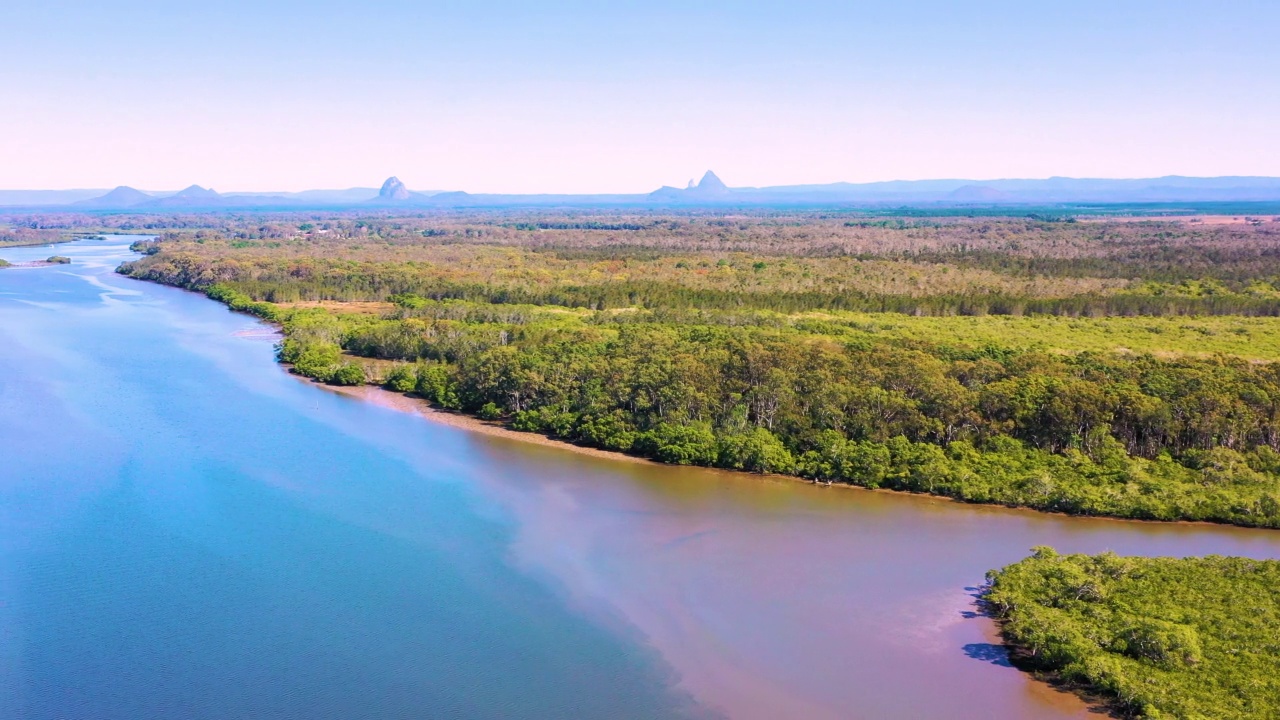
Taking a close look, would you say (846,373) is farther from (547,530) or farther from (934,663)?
(934,663)

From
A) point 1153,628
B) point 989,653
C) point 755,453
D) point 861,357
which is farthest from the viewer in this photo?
point 861,357

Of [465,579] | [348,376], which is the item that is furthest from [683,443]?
[348,376]

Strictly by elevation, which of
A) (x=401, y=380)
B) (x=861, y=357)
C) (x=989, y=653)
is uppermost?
(x=861, y=357)

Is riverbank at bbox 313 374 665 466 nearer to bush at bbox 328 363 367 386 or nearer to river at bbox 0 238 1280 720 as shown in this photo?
bush at bbox 328 363 367 386

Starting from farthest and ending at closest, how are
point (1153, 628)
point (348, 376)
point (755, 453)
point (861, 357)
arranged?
point (348, 376) < point (861, 357) < point (755, 453) < point (1153, 628)

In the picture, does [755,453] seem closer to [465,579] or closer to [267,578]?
[465,579]

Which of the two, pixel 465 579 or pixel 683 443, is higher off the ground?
pixel 683 443
